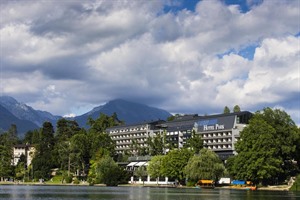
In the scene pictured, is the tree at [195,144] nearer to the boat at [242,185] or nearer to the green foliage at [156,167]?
the green foliage at [156,167]

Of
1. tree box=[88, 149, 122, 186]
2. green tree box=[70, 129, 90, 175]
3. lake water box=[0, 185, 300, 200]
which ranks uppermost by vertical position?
green tree box=[70, 129, 90, 175]

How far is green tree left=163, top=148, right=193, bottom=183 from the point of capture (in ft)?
449

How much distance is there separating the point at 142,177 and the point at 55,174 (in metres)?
43.4

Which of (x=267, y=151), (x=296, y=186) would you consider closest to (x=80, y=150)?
(x=267, y=151)

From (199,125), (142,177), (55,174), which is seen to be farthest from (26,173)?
(199,125)

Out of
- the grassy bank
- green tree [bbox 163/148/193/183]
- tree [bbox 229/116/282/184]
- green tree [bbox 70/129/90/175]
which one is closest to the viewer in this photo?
the grassy bank

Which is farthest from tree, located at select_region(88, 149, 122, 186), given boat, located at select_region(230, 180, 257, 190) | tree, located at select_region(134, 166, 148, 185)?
boat, located at select_region(230, 180, 257, 190)

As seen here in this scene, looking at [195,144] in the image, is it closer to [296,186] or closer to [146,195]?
[296,186]

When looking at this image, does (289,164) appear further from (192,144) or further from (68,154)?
(68,154)

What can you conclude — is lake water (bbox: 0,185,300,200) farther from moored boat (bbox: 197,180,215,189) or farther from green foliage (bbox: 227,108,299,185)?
moored boat (bbox: 197,180,215,189)

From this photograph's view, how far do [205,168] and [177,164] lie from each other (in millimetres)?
15928

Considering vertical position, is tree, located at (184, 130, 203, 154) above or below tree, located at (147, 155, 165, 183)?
above

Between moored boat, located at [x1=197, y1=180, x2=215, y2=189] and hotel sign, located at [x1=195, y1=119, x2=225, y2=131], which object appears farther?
hotel sign, located at [x1=195, y1=119, x2=225, y2=131]

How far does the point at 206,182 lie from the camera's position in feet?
405
